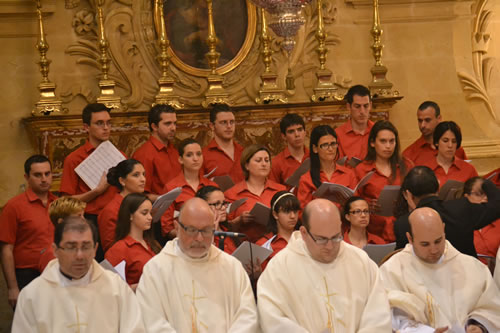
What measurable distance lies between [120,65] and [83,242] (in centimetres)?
458

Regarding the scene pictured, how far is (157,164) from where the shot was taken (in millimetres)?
8383

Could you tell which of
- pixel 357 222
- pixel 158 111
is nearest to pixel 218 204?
pixel 357 222

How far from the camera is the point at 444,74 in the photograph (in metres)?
11.0

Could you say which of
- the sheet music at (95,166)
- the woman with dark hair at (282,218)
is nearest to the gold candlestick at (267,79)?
the sheet music at (95,166)

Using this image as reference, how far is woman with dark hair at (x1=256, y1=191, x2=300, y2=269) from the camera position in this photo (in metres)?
7.10

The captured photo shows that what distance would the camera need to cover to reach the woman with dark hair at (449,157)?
8336mm

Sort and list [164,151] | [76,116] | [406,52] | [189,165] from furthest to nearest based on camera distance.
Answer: [406,52] < [76,116] < [164,151] < [189,165]

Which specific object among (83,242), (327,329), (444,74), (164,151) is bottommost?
(327,329)

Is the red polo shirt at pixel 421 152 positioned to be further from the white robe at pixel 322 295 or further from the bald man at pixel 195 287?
the bald man at pixel 195 287

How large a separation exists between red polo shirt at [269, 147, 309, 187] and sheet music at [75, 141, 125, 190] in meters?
1.57

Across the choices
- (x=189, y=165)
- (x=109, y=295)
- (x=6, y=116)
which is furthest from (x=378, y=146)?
(x=6, y=116)

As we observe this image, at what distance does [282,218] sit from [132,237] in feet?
3.90

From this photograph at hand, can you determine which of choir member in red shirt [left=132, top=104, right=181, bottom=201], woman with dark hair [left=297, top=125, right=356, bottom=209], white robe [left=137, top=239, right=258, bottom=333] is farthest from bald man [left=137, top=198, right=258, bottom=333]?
choir member in red shirt [left=132, top=104, right=181, bottom=201]

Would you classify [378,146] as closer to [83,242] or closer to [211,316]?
[211,316]
